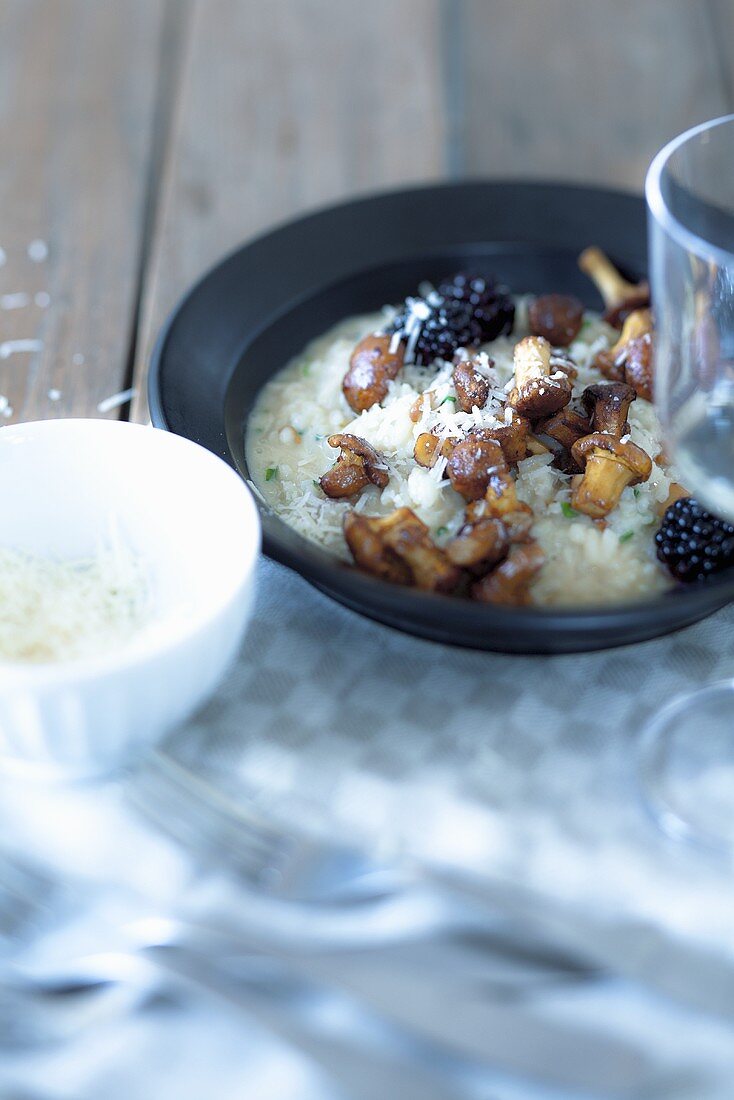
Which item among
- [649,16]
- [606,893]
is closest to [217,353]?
[606,893]

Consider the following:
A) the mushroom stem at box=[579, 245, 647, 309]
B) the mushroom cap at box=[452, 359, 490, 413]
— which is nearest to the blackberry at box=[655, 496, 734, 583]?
the mushroom cap at box=[452, 359, 490, 413]

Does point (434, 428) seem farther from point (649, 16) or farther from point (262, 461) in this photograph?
point (649, 16)

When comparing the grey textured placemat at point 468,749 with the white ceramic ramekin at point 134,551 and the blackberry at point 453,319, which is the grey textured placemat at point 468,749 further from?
the blackberry at point 453,319

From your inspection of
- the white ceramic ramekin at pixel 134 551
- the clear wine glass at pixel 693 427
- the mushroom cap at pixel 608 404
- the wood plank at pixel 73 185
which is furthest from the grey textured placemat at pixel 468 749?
the wood plank at pixel 73 185

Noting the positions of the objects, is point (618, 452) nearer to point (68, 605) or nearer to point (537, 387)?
point (537, 387)

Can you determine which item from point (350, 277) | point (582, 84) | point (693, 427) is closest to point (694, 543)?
point (693, 427)

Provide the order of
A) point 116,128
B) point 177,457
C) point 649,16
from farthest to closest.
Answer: point 649,16
point 116,128
point 177,457
